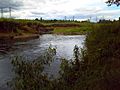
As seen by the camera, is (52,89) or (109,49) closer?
(52,89)

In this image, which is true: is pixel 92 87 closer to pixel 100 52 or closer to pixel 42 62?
pixel 42 62

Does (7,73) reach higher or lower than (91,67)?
lower

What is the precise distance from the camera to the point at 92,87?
392 inches

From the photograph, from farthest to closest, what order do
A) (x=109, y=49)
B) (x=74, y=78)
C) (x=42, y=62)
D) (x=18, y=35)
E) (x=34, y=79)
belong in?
(x=18, y=35)
(x=109, y=49)
(x=74, y=78)
(x=42, y=62)
(x=34, y=79)

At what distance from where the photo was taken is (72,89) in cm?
1017

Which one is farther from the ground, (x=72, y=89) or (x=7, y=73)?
(x=72, y=89)

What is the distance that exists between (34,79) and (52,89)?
693mm

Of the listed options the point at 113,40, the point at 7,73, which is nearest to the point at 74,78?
the point at 113,40

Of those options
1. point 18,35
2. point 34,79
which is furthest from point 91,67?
point 18,35

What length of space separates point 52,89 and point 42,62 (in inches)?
43.9

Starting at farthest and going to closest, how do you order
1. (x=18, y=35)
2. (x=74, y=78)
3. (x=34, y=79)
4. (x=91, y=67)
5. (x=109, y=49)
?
(x=18, y=35) < (x=109, y=49) < (x=91, y=67) < (x=74, y=78) < (x=34, y=79)

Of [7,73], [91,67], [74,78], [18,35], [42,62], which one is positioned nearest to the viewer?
[42,62]

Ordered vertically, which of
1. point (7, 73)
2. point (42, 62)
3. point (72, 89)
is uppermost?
point (42, 62)

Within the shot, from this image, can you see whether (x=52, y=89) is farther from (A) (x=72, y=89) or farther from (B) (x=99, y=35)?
(B) (x=99, y=35)
